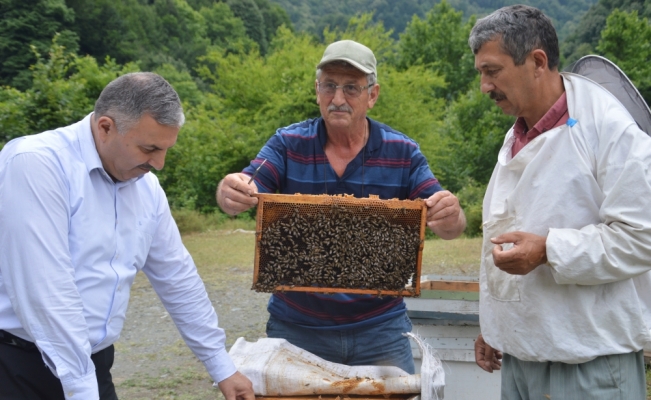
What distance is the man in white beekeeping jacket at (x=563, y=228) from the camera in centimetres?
256

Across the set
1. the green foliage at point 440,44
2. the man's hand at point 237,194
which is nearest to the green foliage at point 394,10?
the green foliage at point 440,44

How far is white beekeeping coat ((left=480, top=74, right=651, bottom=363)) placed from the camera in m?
2.55

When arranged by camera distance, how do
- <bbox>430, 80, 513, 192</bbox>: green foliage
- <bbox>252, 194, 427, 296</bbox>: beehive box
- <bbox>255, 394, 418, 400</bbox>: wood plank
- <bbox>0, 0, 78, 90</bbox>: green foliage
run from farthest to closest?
<bbox>0, 0, 78, 90</bbox>: green foliage < <bbox>430, 80, 513, 192</bbox>: green foliage < <bbox>252, 194, 427, 296</bbox>: beehive box < <bbox>255, 394, 418, 400</bbox>: wood plank

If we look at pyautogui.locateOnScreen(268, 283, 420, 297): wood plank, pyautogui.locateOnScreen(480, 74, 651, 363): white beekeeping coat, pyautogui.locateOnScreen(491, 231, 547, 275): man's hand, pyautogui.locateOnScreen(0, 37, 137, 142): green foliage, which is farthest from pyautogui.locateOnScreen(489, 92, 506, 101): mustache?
pyautogui.locateOnScreen(0, 37, 137, 142): green foliage

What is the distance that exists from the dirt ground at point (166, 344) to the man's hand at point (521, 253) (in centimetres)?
468

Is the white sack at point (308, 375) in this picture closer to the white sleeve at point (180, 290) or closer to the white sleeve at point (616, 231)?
the white sleeve at point (180, 290)

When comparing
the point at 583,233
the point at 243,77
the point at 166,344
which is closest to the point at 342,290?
the point at 583,233

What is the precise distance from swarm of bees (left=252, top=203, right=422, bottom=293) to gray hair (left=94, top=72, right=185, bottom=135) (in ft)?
2.57

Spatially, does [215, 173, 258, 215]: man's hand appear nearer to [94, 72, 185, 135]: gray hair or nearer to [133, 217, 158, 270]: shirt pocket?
[133, 217, 158, 270]: shirt pocket

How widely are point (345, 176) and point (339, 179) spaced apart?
4 centimetres

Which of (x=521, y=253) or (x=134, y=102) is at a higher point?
(x=134, y=102)

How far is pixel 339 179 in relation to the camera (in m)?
3.57

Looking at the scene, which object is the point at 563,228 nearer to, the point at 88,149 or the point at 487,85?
the point at 487,85

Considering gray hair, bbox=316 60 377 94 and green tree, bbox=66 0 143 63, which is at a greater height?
green tree, bbox=66 0 143 63
